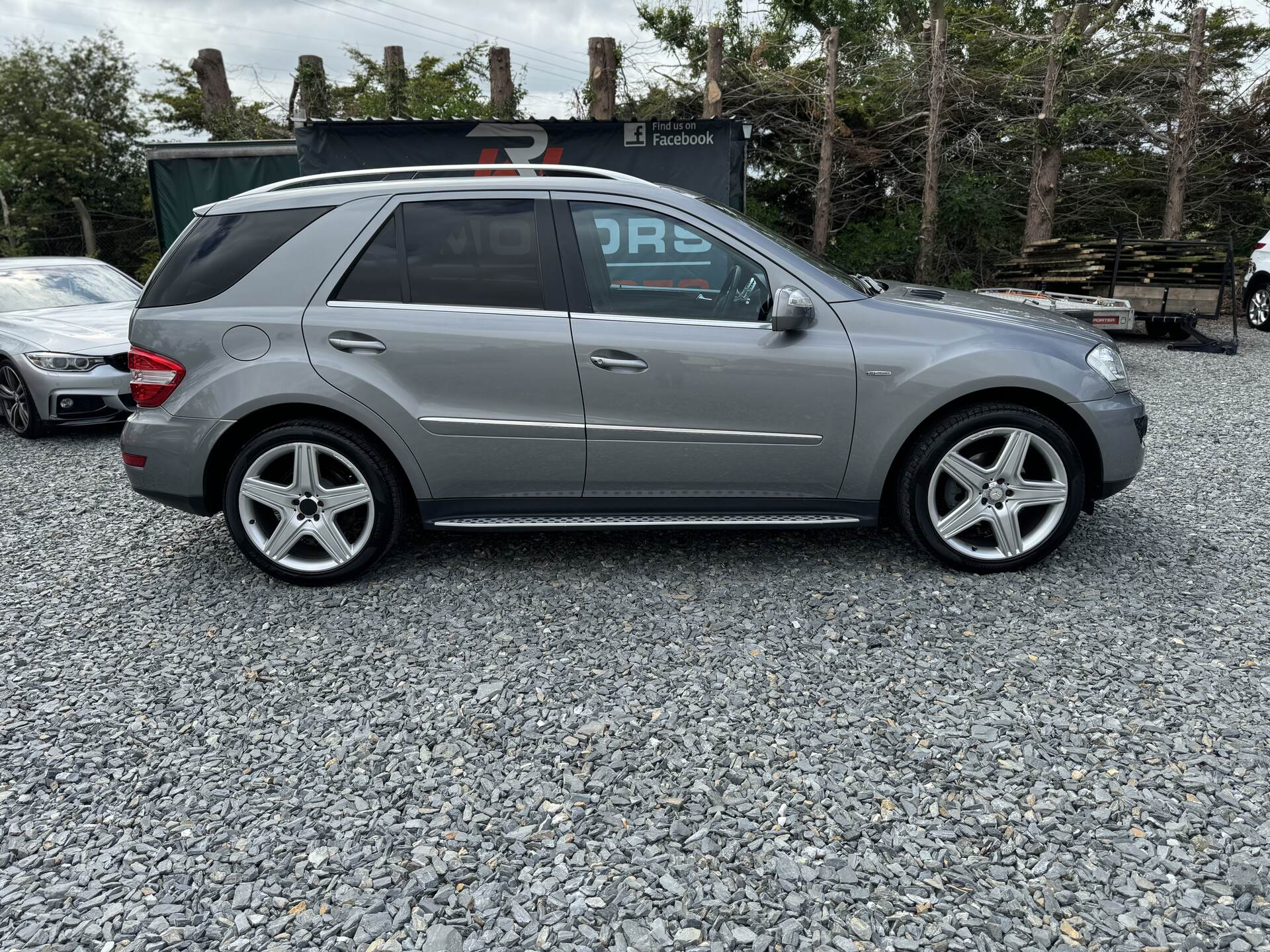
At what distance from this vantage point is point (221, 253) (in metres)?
3.96

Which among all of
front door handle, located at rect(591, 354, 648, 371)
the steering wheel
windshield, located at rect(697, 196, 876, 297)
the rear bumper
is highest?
windshield, located at rect(697, 196, 876, 297)

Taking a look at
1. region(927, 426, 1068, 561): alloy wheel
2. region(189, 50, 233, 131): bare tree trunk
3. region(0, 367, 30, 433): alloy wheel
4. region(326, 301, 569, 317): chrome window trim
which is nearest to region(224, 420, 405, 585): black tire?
region(326, 301, 569, 317): chrome window trim

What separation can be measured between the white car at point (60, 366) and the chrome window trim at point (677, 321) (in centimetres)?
487

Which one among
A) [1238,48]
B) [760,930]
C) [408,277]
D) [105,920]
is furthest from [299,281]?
[1238,48]

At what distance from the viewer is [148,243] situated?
81.5 feet

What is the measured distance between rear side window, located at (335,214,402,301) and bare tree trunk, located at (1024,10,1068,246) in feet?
44.0

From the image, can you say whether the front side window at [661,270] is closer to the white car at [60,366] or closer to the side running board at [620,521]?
the side running board at [620,521]

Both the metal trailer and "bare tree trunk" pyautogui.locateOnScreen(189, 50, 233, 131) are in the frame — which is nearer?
the metal trailer

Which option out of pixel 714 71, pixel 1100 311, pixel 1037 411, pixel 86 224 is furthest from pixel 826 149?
pixel 86 224

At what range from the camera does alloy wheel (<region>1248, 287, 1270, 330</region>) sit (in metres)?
12.2

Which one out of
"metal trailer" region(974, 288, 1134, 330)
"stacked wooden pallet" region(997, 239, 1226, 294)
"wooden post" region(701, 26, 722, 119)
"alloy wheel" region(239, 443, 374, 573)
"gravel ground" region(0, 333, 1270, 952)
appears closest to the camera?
"gravel ground" region(0, 333, 1270, 952)

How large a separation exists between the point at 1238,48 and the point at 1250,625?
17623 mm

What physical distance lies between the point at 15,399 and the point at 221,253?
16.4 feet

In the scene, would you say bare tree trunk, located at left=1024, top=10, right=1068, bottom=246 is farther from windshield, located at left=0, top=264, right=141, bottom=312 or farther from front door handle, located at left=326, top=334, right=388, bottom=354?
front door handle, located at left=326, top=334, right=388, bottom=354
